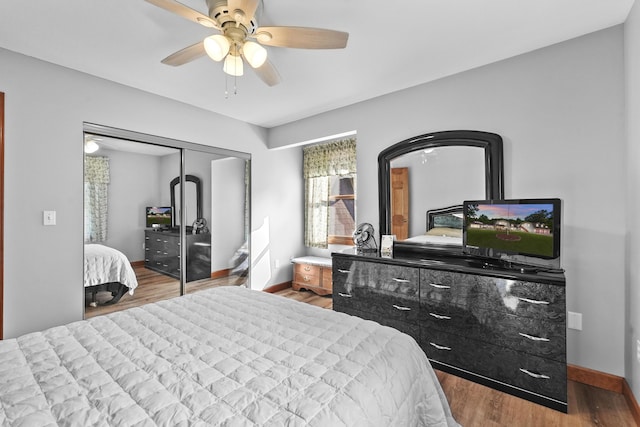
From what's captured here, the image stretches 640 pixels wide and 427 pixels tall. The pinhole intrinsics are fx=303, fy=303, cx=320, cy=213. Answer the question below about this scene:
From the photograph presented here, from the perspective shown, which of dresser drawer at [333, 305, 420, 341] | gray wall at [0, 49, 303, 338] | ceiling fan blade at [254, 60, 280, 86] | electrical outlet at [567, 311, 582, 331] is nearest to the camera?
ceiling fan blade at [254, 60, 280, 86]

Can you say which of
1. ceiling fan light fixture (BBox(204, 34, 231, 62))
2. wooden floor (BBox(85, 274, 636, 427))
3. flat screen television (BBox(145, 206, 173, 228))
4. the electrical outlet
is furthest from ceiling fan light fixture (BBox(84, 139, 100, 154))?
the electrical outlet

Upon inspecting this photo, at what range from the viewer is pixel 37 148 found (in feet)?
7.99

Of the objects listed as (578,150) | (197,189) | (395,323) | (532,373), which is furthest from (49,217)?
(578,150)

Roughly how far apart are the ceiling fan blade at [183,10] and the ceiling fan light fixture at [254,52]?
184 mm

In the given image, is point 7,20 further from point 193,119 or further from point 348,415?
point 348,415

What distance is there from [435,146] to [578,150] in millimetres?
1046

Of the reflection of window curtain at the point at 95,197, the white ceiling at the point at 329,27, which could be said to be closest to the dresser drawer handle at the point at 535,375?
the white ceiling at the point at 329,27

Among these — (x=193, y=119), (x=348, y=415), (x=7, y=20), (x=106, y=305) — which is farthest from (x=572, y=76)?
(x=106, y=305)

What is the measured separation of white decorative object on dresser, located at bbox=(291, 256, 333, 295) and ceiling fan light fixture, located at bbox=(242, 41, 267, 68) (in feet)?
9.78

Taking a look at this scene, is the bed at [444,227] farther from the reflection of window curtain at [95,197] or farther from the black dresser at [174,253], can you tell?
the reflection of window curtain at [95,197]

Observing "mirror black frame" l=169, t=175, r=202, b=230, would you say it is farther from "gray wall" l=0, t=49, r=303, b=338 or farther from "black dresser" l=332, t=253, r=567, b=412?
"black dresser" l=332, t=253, r=567, b=412

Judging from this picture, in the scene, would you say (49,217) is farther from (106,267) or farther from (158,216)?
(158,216)

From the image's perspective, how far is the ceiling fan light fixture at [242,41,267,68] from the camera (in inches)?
67.4

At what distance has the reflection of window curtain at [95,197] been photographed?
275 centimetres
